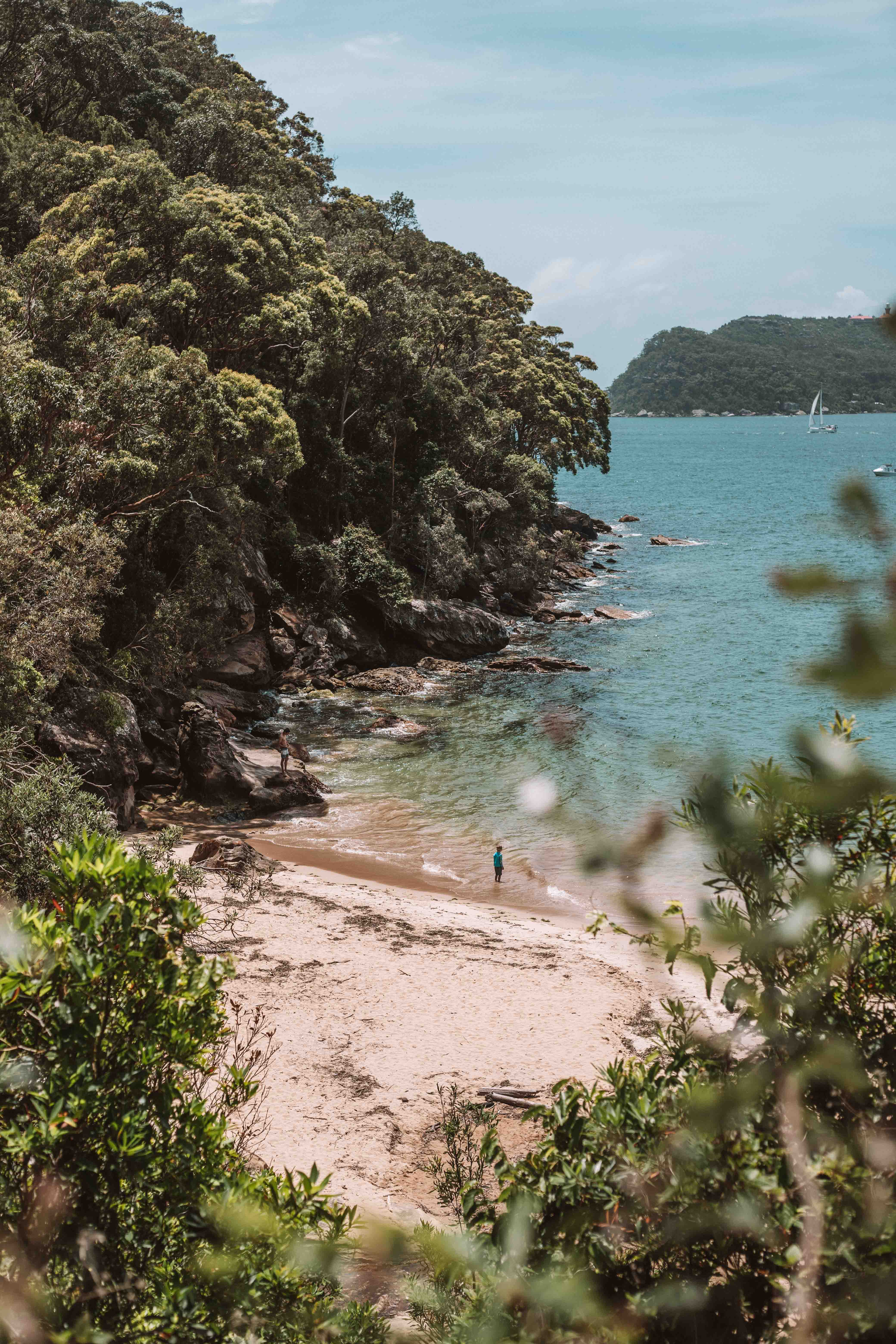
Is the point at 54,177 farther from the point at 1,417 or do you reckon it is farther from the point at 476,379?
the point at 476,379

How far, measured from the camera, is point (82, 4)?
4706 centimetres

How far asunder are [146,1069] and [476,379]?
48076 mm

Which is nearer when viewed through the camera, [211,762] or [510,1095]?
[510,1095]

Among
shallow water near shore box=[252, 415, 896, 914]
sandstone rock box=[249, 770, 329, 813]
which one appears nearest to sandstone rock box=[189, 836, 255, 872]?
shallow water near shore box=[252, 415, 896, 914]

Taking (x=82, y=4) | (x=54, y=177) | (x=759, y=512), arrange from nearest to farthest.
A: (x=54, y=177) < (x=82, y=4) < (x=759, y=512)

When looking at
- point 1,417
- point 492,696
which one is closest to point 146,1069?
point 1,417

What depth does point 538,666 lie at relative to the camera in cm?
3797

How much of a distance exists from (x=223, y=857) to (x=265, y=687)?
14656 millimetres

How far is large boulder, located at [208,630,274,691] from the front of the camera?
31719 mm

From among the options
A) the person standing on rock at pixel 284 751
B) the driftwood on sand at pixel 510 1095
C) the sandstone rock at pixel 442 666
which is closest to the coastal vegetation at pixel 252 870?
the driftwood on sand at pixel 510 1095

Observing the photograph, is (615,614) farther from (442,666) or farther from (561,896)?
(561,896)

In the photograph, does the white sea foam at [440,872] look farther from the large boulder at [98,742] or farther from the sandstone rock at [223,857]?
the large boulder at [98,742]

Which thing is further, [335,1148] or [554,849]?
[554,849]

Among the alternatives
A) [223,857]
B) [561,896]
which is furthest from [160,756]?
[561,896]
